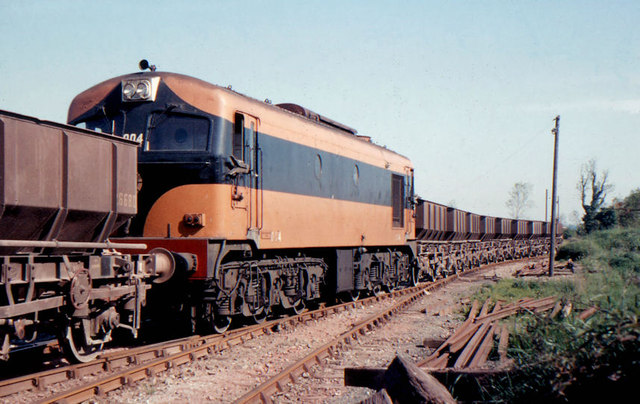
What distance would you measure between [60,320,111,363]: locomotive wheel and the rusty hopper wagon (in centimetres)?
1

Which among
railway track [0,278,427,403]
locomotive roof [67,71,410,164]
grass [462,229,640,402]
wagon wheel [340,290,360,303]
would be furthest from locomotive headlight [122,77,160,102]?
wagon wheel [340,290,360,303]

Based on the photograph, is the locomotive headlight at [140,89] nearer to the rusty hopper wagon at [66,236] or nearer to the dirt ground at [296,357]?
the rusty hopper wagon at [66,236]

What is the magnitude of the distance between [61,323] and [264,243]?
11.9 ft

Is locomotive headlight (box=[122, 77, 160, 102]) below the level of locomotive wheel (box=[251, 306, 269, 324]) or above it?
above

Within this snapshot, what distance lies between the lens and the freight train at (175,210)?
5.78 meters

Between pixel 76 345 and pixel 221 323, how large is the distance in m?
2.94

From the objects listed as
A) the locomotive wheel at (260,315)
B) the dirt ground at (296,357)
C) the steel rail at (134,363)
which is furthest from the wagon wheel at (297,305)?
the steel rail at (134,363)

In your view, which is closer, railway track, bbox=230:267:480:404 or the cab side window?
railway track, bbox=230:267:480:404

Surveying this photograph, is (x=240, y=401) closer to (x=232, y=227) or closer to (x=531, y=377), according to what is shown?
(x=531, y=377)

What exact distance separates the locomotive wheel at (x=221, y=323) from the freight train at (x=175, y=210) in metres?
0.04

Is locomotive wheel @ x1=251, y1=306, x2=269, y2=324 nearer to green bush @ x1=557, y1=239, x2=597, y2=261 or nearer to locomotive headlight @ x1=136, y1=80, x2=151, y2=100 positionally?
locomotive headlight @ x1=136, y1=80, x2=151, y2=100

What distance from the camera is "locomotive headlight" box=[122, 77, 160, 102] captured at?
27.5 ft

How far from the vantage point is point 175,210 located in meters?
8.13

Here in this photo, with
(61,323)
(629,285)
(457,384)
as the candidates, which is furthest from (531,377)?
(61,323)
